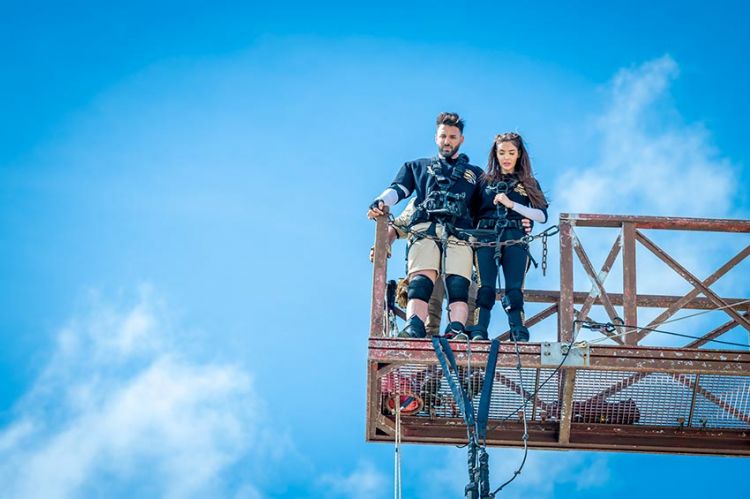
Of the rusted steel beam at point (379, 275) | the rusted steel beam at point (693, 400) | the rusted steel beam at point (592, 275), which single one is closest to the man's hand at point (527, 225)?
the rusted steel beam at point (592, 275)

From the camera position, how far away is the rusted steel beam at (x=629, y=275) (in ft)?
39.2

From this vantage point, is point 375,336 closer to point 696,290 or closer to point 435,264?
point 435,264

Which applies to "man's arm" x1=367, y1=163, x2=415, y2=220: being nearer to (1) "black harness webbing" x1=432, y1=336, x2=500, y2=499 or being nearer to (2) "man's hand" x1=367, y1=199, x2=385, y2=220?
(2) "man's hand" x1=367, y1=199, x2=385, y2=220

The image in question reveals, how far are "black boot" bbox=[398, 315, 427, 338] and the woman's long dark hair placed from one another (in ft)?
5.98

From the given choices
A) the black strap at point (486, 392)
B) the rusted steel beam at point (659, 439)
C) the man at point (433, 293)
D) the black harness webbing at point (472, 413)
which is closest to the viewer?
the black harness webbing at point (472, 413)

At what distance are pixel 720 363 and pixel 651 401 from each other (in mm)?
994

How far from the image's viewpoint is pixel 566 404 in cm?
1184

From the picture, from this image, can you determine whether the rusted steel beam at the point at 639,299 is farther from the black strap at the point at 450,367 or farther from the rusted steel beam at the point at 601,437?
the black strap at the point at 450,367

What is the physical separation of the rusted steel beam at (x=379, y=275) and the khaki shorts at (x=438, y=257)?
0.39 m

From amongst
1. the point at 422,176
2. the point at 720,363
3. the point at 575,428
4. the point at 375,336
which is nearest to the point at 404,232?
the point at 422,176

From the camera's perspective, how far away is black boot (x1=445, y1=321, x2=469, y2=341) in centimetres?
1154

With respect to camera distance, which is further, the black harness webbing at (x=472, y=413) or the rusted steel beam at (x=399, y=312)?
the rusted steel beam at (x=399, y=312)

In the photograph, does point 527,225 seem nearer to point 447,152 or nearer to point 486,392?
point 447,152

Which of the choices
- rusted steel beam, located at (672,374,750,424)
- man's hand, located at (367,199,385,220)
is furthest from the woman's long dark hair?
rusted steel beam, located at (672,374,750,424)
